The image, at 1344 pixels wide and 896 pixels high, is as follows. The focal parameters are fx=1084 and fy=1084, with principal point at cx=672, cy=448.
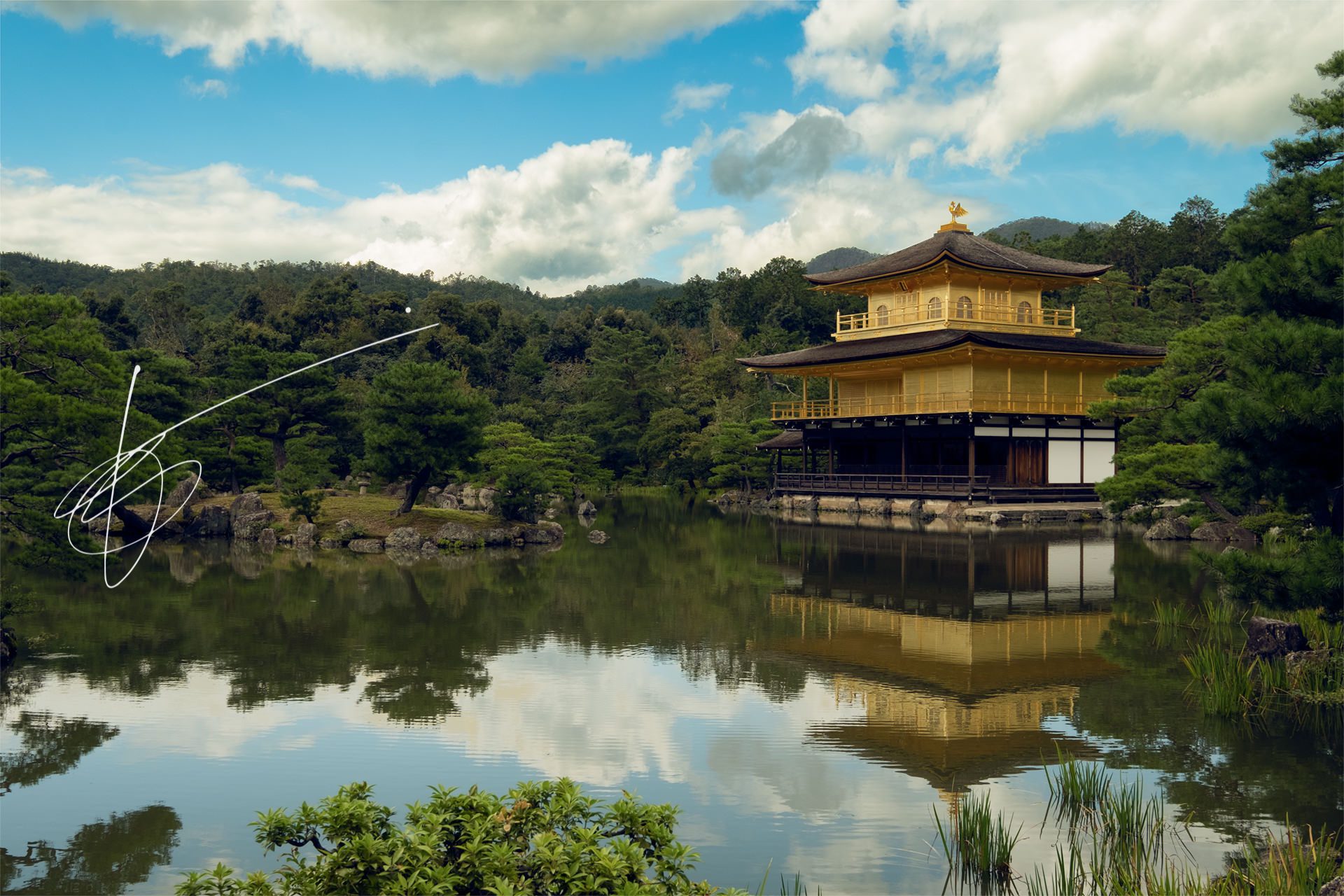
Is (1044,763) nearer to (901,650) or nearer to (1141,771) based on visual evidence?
(1141,771)

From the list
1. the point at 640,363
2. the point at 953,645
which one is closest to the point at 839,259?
the point at 640,363

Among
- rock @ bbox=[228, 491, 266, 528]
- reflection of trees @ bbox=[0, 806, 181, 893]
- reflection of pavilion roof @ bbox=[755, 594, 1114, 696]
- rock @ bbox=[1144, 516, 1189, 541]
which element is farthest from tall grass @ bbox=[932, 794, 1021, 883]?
rock @ bbox=[228, 491, 266, 528]

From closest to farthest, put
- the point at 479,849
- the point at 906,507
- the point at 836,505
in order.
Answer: the point at 479,849, the point at 906,507, the point at 836,505

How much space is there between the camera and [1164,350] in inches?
1486

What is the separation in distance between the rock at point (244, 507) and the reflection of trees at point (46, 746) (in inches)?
786

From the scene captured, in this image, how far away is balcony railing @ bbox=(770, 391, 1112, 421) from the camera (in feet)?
115

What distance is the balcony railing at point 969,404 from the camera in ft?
115

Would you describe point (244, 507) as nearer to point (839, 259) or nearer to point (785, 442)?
point (785, 442)

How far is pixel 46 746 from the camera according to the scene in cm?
942

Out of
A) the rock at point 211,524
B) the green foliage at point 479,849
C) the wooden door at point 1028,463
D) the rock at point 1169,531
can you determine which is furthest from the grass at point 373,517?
the green foliage at point 479,849

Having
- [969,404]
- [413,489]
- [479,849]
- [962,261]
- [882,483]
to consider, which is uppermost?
[962,261]

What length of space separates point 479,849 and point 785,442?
37.8m

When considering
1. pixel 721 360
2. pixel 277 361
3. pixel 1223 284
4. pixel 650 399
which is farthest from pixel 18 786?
pixel 721 360

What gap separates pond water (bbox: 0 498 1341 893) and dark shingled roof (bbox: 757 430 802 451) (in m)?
22.3
